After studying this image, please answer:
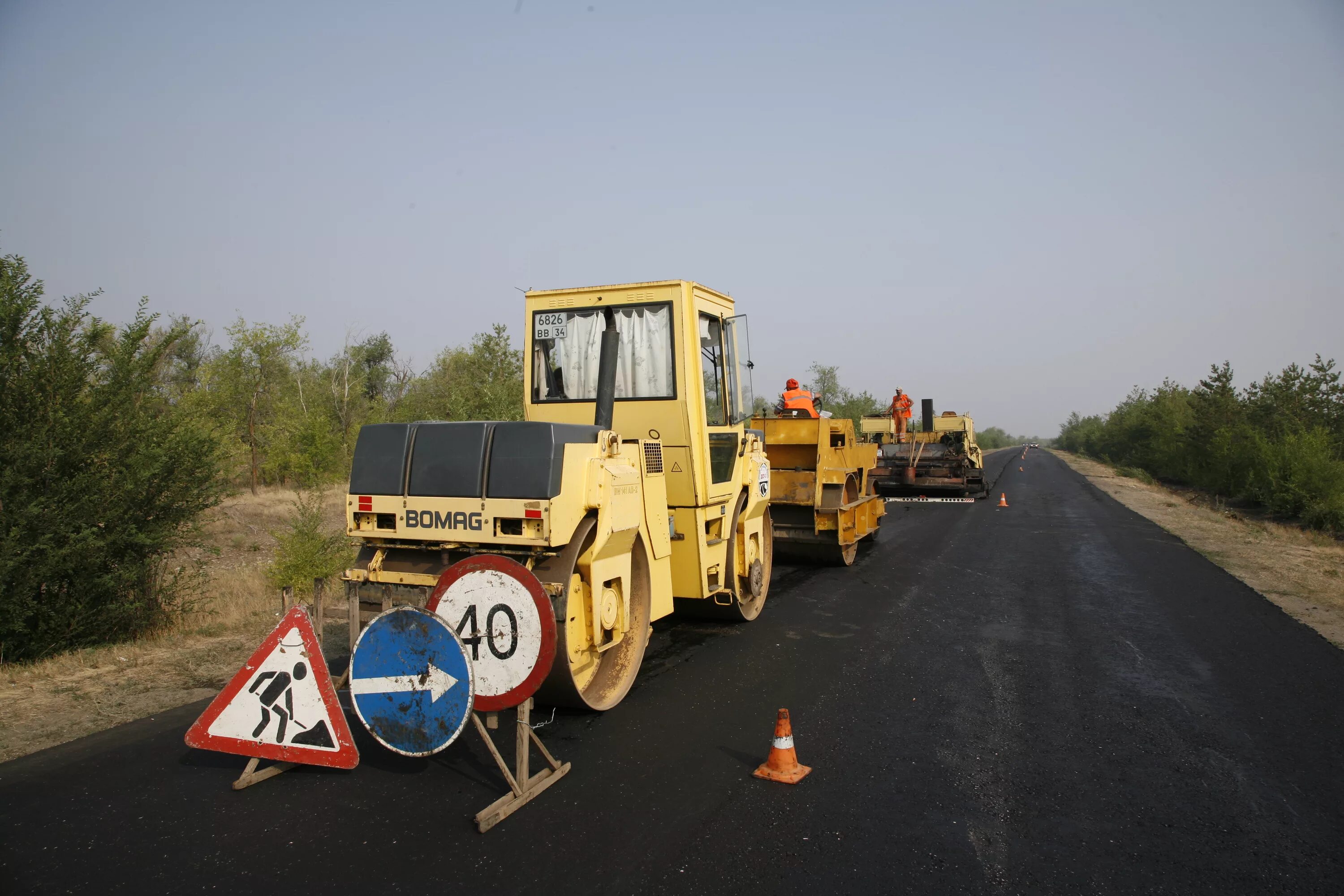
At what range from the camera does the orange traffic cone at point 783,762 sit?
4328 mm

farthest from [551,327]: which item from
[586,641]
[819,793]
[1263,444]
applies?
[1263,444]

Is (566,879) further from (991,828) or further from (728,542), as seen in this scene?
(728,542)

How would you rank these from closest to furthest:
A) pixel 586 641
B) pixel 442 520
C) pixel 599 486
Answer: pixel 442 520 → pixel 599 486 → pixel 586 641

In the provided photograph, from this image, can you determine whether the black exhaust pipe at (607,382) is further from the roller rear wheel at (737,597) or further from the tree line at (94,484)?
the tree line at (94,484)

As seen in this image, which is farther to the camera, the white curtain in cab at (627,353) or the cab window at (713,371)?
the cab window at (713,371)

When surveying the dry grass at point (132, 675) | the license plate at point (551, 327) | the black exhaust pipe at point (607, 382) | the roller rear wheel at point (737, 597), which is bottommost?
the dry grass at point (132, 675)

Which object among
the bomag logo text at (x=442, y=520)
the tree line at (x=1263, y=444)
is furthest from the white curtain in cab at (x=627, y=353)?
the tree line at (x=1263, y=444)

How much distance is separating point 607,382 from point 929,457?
18.3 metres

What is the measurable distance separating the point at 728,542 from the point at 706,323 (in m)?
2.01

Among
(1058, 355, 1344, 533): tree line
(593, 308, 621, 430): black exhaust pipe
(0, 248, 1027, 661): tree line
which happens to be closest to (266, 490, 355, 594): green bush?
(0, 248, 1027, 661): tree line

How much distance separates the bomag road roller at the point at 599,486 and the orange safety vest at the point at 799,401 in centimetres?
347

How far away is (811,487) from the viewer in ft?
35.9

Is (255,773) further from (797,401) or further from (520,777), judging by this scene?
(797,401)

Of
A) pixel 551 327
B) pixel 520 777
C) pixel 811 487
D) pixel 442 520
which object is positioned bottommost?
pixel 520 777
